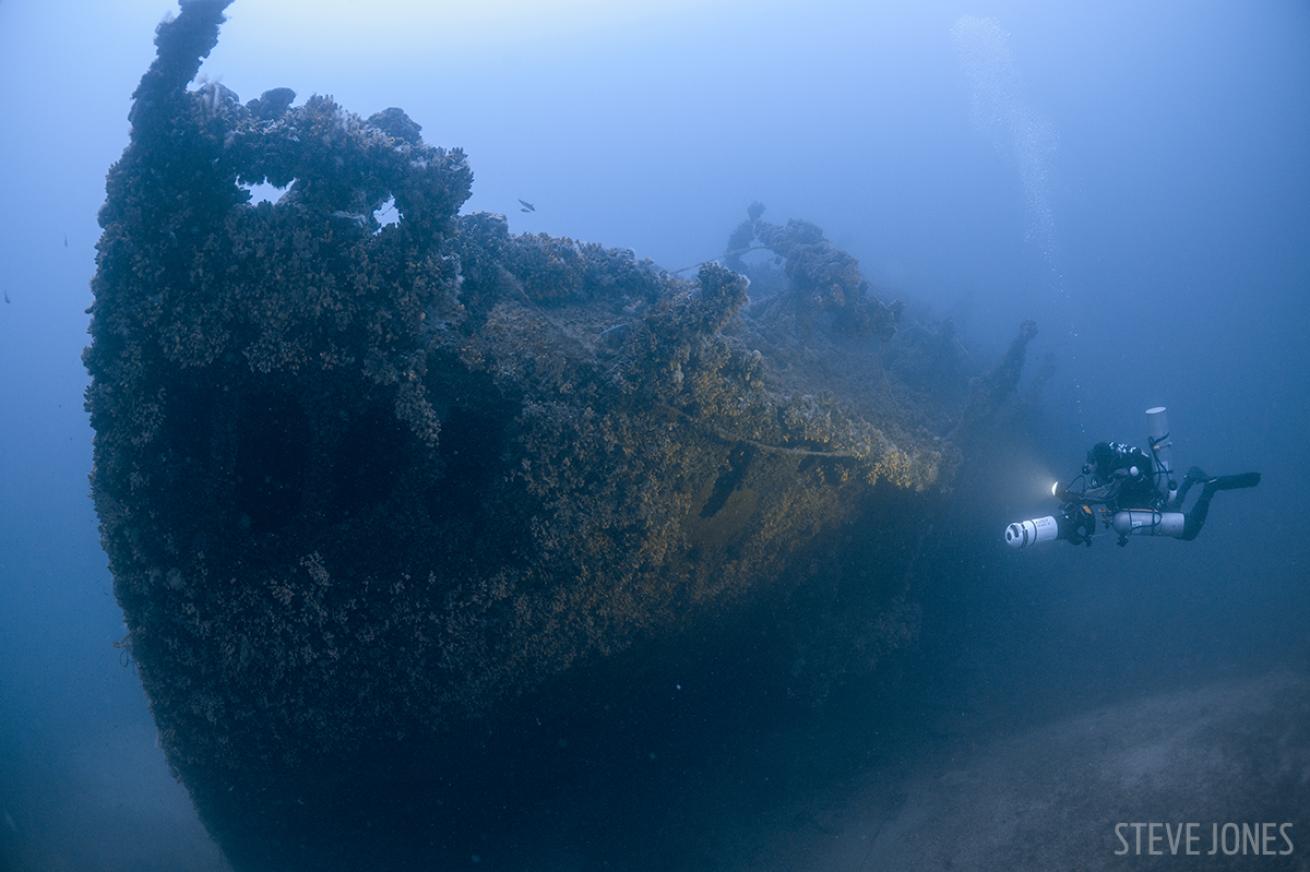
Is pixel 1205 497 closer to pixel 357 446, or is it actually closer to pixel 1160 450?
pixel 1160 450

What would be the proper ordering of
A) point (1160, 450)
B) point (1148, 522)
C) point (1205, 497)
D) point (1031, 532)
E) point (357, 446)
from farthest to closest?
point (1160, 450), point (1205, 497), point (1148, 522), point (1031, 532), point (357, 446)

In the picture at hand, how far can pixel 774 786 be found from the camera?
23.9ft

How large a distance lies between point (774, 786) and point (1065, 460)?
1260cm

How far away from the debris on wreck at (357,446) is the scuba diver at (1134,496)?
4406 millimetres

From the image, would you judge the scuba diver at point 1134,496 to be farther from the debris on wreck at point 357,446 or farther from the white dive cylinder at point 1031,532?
the debris on wreck at point 357,446

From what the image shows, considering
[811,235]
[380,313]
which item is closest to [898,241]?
[811,235]

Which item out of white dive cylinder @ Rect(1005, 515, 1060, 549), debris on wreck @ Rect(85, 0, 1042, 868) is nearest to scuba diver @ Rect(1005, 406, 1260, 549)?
white dive cylinder @ Rect(1005, 515, 1060, 549)

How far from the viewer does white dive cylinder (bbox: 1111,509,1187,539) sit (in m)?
7.97

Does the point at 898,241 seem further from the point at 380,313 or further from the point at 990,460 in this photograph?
the point at 380,313

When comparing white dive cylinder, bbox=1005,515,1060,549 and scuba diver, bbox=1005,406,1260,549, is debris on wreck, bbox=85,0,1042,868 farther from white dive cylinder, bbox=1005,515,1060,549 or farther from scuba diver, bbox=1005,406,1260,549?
scuba diver, bbox=1005,406,1260,549

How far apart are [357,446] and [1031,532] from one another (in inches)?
309

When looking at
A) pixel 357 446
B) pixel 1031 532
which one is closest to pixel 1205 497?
pixel 1031 532

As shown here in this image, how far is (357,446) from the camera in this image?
4375 mm

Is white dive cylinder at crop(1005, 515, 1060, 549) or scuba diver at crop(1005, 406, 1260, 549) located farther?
scuba diver at crop(1005, 406, 1260, 549)
